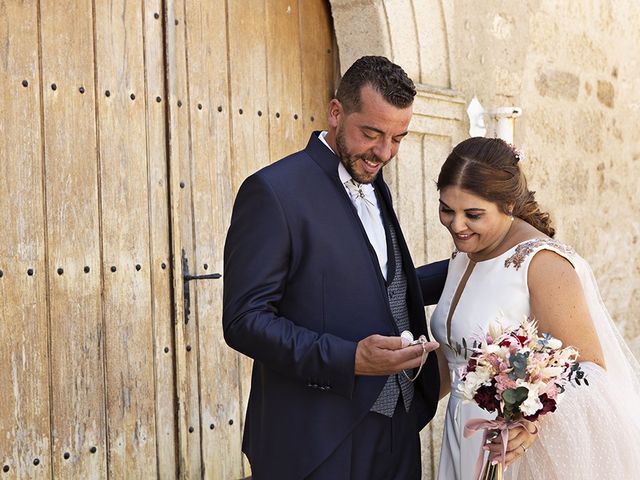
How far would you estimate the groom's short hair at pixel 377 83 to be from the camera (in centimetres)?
258

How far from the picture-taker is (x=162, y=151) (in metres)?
3.80

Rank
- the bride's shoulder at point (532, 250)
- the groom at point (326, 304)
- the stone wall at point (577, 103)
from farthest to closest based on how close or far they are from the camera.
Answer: the stone wall at point (577, 103) < the bride's shoulder at point (532, 250) < the groom at point (326, 304)

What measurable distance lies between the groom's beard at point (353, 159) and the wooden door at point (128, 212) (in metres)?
1.29

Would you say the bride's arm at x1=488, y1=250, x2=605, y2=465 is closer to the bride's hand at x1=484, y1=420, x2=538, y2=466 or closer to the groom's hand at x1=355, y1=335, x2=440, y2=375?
the bride's hand at x1=484, y1=420, x2=538, y2=466

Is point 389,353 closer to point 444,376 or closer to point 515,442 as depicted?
point 515,442

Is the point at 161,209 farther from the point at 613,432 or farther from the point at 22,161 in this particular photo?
the point at 613,432

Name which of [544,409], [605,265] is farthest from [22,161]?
[605,265]

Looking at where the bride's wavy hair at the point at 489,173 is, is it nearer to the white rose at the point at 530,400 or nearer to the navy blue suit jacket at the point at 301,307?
the navy blue suit jacket at the point at 301,307

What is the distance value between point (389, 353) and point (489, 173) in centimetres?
84

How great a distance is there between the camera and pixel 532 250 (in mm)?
2854

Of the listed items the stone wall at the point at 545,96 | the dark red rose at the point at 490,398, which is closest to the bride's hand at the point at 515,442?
the dark red rose at the point at 490,398

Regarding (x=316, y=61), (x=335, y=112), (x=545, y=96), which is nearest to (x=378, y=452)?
(x=335, y=112)

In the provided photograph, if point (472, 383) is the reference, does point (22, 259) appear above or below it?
above

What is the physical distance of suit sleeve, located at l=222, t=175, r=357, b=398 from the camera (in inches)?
94.4
